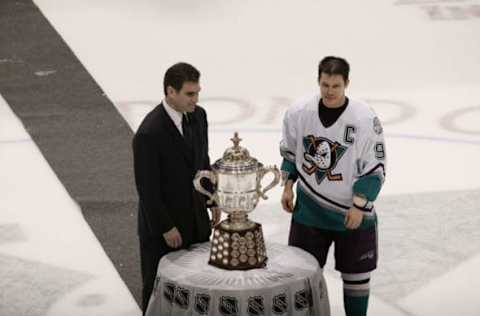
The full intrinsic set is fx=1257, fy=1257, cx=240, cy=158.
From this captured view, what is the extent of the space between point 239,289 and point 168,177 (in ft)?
2.29

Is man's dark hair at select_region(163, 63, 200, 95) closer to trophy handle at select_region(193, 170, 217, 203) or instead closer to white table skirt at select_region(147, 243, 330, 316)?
trophy handle at select_region(193, 170, 217, 203)

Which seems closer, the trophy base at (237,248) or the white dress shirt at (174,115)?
the trophy base at (237,248)

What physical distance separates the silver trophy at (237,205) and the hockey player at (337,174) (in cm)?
46

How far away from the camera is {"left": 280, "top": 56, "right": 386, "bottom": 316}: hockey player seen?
4762mm

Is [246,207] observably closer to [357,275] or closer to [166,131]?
[166,131]

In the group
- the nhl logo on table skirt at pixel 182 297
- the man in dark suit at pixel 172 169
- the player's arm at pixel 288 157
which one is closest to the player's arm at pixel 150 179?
the man in dark suit at pixel 172 169

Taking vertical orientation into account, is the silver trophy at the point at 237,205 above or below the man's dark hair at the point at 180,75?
below

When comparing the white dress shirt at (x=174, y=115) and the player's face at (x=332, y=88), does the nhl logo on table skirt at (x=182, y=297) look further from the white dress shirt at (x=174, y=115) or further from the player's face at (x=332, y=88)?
the player's face at (x=332, y=88)

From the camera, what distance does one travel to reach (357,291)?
5043mm

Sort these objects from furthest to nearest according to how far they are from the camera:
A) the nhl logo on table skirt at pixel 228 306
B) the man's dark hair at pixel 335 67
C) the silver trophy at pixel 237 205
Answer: the man's dark hair at pixel 335 67 → the silver trophy at pixel 237 205 → the nhl logo on table skirt at pixel 228 306

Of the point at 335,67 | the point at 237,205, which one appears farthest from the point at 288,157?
the point at 237,205

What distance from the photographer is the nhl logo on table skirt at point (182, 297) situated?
4234 millimetres

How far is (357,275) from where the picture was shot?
5.01 metres

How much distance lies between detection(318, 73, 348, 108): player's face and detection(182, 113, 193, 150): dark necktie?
52 cm
